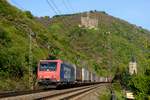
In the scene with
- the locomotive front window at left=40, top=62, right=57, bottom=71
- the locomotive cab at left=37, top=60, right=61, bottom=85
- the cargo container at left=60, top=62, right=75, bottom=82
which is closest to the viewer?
the locomotive cab at left=37, top=60, right=61, bottom=85

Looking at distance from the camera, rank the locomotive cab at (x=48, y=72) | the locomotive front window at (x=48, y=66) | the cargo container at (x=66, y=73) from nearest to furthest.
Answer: the locomotive cab at (x=48, y=72), the locomotive front window at (x=48, y=66), the cargo container at (x=66, y=73)

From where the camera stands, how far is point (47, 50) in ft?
253

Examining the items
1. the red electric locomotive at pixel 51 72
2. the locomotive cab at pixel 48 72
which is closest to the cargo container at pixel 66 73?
the red electric locomotive at pixel 51 72

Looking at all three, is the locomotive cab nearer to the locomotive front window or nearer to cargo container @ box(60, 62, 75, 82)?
the locomotive front window

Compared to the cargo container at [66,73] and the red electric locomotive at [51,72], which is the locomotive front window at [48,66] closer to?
the red electric locomotive at [51,72]

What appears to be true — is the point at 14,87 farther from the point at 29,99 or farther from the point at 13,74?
the point at 29,99

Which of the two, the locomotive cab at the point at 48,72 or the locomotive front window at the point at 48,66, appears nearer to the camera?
the locomotive cab at the point at 48,72

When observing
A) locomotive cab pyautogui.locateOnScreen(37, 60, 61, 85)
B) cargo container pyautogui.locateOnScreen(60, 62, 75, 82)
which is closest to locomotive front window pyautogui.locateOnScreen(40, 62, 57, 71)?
locomotive cab pyautogui.locateOnScreen(37, 60, 61, 85)

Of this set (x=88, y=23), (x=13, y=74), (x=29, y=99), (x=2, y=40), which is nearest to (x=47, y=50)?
(x=2, y=40)

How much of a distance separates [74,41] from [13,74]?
149 m

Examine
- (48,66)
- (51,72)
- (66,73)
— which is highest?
(48,66)

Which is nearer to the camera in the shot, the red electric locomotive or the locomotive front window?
the red electric locomotive

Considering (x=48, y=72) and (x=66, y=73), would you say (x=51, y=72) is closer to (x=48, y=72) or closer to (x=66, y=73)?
(x=48, y=72)

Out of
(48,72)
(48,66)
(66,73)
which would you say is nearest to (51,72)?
(48,72)
